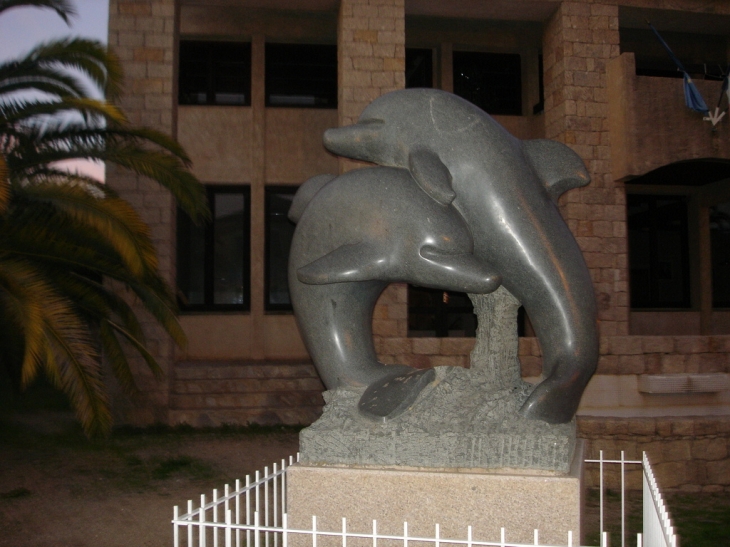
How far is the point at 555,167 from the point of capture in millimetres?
3436

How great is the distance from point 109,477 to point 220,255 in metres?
5.62

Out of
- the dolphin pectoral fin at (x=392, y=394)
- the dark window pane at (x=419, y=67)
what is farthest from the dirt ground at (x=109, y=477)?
the dark window pane at (x=419, y=67)

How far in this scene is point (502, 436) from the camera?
3.02m

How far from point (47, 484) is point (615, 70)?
7882 mm

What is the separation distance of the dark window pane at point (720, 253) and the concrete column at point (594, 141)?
5.42 m

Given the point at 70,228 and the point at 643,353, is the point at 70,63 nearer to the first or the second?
the point at 70,228

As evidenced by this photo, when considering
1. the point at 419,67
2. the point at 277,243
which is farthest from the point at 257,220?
the point at 419,67

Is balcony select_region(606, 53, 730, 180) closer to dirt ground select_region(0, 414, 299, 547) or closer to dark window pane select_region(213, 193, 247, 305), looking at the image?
dirt ground select_region(0, 414, 299, 547)

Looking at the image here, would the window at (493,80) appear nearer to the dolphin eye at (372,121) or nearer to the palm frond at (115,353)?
the palm frond at (115,353)

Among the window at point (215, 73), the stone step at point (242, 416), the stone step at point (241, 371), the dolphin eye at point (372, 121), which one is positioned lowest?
the stone step at point (242, 416)

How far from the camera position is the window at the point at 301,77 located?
1195 cm

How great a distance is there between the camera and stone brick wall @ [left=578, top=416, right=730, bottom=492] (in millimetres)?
7137

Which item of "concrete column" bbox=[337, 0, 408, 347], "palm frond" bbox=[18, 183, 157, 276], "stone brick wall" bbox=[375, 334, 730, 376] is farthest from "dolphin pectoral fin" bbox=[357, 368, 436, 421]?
"concrete column" bbox=[337, 0, 408, 347]

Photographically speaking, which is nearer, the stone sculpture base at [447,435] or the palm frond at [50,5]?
the stone sculpture base at [447,435]
